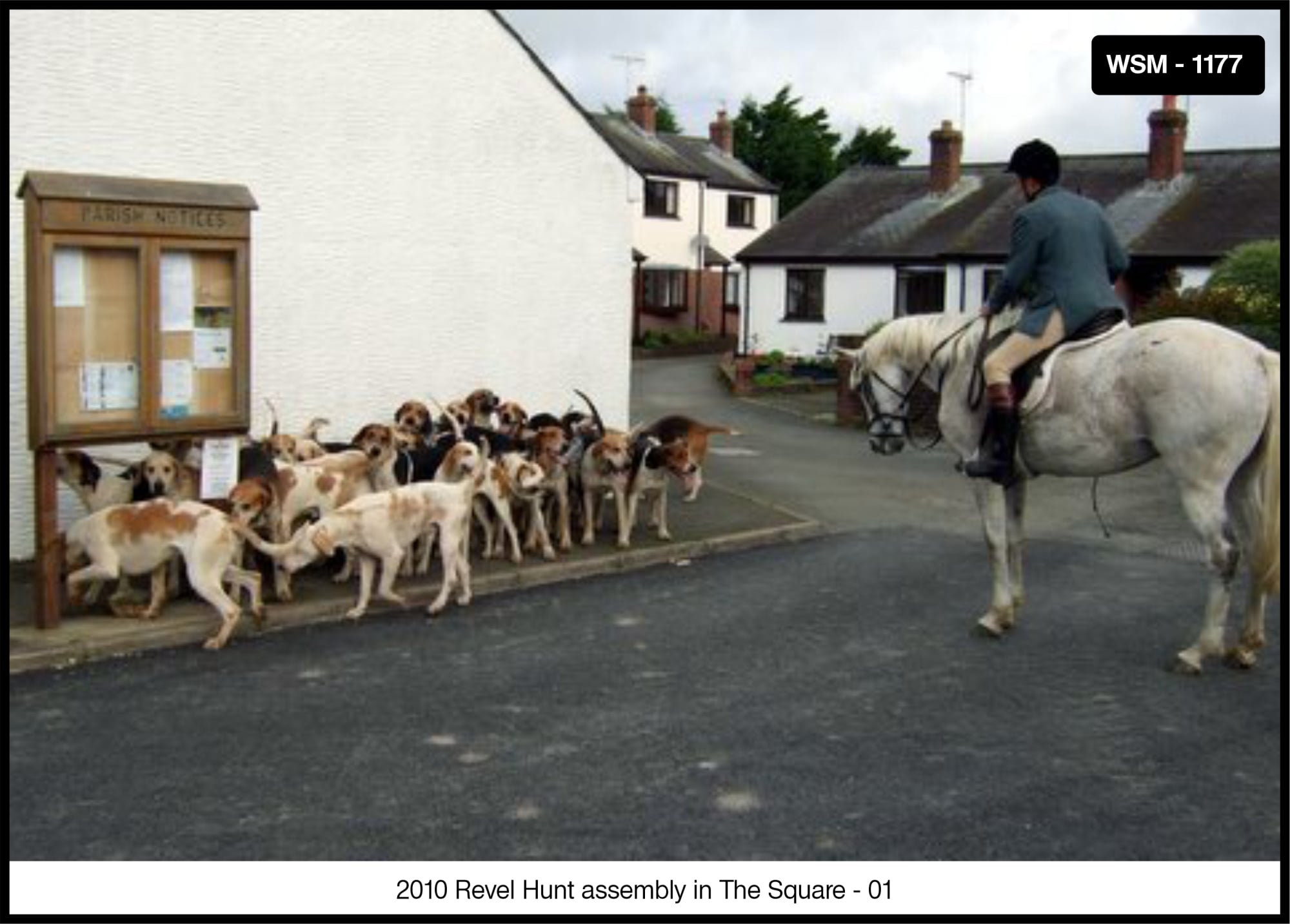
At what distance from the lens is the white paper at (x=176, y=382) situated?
9930 millimetres

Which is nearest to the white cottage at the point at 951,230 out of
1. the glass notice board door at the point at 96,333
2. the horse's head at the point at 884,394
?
the horse's head at the point at 884,394

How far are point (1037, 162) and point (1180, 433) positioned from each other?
215cm

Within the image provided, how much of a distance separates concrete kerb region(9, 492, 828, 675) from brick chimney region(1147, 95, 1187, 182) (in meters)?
25.7

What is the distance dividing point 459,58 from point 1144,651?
931 centimetres

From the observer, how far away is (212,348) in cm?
1024

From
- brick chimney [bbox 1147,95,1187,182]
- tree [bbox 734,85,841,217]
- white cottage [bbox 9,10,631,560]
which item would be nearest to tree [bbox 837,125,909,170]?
tree [bbox 734,85,841,217]

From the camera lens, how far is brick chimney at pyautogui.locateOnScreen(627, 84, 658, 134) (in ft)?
186

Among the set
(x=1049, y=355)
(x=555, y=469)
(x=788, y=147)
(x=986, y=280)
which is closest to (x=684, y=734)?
(x=1049, y=355)

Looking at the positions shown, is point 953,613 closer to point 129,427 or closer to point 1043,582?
point 1043,582

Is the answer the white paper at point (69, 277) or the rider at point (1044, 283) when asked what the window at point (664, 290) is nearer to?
the rider at point (1044, 283)

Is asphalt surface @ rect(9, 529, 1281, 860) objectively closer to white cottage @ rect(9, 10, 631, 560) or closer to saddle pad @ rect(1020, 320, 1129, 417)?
saddle pad @ rect(1020, 320, 1129, 417)

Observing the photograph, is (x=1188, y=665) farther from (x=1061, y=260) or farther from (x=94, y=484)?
(x=94, y=484)

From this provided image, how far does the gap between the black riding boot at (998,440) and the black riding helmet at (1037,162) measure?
5.00 ft

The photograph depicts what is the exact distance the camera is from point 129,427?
31.9 ft
